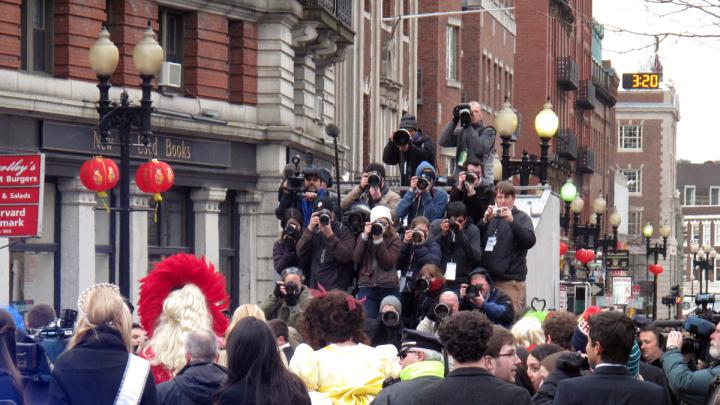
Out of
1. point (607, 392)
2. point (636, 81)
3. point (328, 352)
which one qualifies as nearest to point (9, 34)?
point (328, 352)

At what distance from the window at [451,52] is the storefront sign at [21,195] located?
4071 centimetres

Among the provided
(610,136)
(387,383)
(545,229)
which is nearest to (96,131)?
(545,229)

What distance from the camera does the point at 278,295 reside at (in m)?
14.4

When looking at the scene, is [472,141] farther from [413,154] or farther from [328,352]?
[328,352]

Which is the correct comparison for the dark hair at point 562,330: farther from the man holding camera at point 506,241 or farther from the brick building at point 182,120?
the brick building at point 182,120

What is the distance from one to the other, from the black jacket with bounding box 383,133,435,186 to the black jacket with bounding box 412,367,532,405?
10.2m

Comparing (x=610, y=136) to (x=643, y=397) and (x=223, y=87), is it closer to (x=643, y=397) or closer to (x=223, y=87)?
(x=223, y=87)

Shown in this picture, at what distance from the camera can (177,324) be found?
31.8ft

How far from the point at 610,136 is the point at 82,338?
322 feet

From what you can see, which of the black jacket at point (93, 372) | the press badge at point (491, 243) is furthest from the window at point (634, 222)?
the black jacket at point (93, 372)

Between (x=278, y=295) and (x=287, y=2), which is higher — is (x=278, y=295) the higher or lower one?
the lower one

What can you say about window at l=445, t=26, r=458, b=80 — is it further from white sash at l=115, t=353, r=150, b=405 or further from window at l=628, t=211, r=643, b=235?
window at l=628, t=211, r=643, b=235

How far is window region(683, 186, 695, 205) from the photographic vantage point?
186m

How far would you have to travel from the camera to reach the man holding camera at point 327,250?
15.6 m
